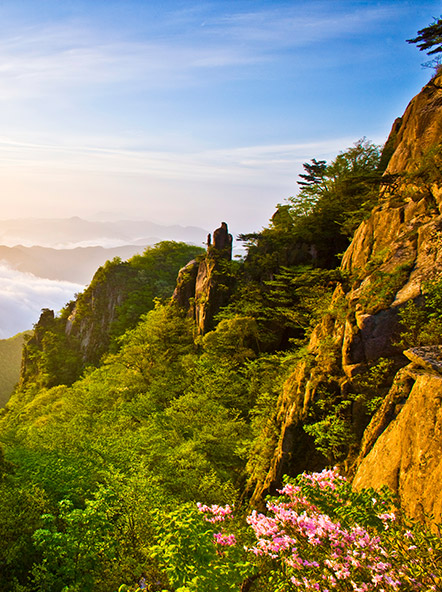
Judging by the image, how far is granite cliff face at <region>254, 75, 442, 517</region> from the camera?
25.1 feet

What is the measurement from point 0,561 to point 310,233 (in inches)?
1258

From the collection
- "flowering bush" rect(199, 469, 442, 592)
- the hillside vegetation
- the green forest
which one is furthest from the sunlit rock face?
"flowering bush" rect(199, 469, 442, 592)

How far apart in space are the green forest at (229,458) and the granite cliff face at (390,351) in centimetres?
21

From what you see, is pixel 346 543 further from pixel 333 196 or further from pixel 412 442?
pixel 333 196

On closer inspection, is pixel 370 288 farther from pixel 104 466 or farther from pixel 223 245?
pixel 223 245

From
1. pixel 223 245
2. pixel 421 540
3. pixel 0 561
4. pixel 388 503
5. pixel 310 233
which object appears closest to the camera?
pixel 421 540

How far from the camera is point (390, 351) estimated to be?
1228 cm

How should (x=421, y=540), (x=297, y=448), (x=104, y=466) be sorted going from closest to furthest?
(x=421, y=540), (x=297, y=448), (x=104, y=466)

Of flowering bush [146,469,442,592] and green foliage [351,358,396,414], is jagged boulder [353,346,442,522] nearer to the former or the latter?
flowering bush [146,469,442,592]

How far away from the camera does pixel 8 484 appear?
1461 centimetres

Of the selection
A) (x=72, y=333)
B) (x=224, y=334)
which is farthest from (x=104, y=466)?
(x=72, y=333)

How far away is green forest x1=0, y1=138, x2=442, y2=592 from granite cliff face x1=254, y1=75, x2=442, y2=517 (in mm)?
214

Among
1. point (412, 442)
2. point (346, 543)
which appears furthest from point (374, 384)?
point (346, 543)

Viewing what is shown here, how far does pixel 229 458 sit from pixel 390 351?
1202cm
